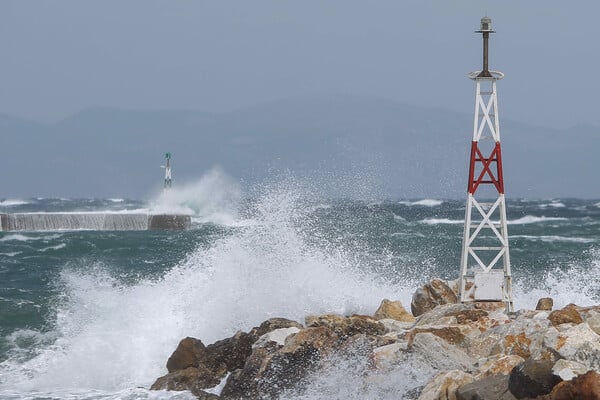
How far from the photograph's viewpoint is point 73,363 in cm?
1454

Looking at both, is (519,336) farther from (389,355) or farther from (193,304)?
(193,304)

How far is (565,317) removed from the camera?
12133 mm

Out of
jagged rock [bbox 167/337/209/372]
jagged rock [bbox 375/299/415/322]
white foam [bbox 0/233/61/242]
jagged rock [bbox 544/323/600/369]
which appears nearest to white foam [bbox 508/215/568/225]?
white foam [bbox 0/233/61/242]

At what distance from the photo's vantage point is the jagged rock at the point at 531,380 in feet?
29.5

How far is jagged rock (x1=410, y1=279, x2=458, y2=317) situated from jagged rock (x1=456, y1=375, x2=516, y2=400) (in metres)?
5.86

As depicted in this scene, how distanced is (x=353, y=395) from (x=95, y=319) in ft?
24.8

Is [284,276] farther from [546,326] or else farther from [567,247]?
[567,247]

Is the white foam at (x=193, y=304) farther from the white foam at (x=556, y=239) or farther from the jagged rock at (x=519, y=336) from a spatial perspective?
the white foam at (x=556, y=239)

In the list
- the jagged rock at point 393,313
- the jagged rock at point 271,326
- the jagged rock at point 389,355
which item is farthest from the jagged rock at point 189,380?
the jagged rock at point 393,313

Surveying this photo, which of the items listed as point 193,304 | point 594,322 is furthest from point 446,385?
point 193,304

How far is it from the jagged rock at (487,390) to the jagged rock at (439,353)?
1.10m

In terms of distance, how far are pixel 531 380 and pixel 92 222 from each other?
130 ft

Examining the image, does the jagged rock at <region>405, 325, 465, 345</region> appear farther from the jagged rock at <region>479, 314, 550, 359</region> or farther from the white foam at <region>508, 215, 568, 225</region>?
the white foam at <region>508, 215, 568, 225</region>

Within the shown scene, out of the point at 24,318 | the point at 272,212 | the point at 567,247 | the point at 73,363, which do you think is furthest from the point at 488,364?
the point at 567,247
